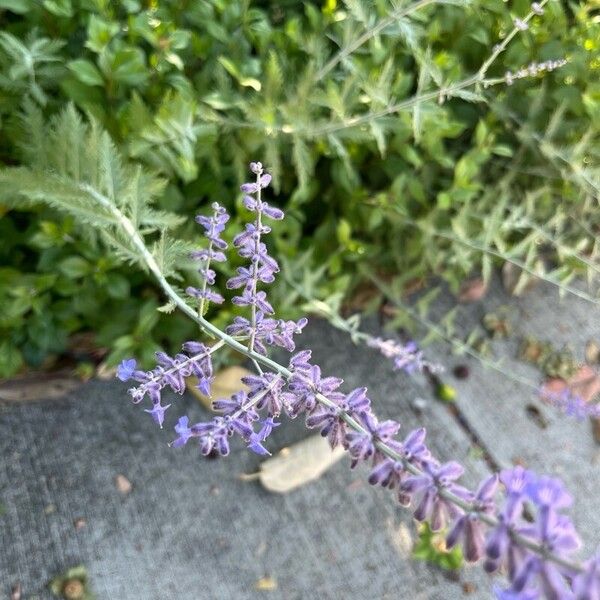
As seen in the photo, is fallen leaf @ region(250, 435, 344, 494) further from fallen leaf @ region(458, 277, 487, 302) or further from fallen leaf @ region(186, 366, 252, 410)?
fallen leaf @ region(458, 277, 487, 302)

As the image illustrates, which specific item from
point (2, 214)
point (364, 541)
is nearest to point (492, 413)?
point (364, 541)

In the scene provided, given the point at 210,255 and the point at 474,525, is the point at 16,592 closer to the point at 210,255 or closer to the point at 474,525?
the point at 210,255

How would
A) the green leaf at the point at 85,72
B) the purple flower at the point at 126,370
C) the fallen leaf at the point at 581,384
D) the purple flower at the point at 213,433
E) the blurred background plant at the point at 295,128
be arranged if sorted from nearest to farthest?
the purple flower at the point at 213,433, the purple flower at the point at 126,370, the green leaf at the point at 85,72, the blurred background plant at the point at 295,128, the fallen leaf at the point at 581,384

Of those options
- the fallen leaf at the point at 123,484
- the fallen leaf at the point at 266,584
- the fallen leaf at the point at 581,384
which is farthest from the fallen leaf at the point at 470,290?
the fallen leaf at the point at 123,484

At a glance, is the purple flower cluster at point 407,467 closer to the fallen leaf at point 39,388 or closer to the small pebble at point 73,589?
the small pebble at point 73,589

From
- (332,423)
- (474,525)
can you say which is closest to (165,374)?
(332,423)

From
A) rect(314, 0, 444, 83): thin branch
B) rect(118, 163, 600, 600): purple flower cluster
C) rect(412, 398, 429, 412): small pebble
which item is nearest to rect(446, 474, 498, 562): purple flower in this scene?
rect(118, 163, 600, 600): purple flower cluster
